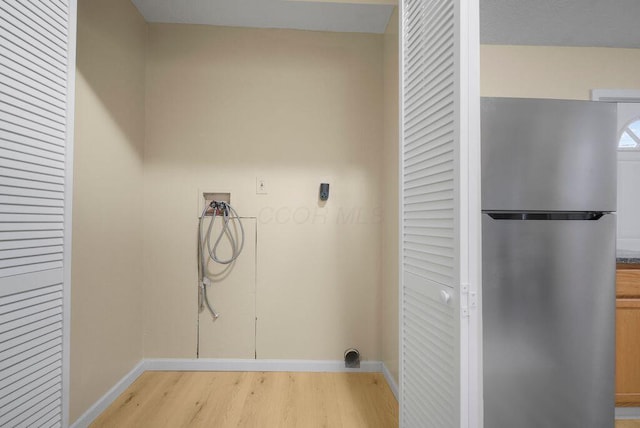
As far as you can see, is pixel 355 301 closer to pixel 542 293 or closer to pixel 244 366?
pixel 244 366

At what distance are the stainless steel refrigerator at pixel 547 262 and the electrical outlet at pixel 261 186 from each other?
1.69 m

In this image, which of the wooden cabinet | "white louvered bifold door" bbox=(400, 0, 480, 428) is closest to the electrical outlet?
"white louvered bifold door" bbox=(400, 0, 480, 428)

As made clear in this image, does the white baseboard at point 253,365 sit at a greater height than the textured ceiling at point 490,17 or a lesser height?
lesser

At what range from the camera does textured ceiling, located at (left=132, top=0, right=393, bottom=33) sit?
7.85ft

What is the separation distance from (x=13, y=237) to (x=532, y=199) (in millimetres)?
1780

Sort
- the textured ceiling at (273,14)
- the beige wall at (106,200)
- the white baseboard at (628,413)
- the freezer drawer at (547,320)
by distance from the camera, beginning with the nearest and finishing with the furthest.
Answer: the freezer drawer at (547,320) → the beige wall at (106,200) → the white baseboard at (628,413) → the textured ceiling at (273,14)

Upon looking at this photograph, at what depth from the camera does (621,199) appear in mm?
2496

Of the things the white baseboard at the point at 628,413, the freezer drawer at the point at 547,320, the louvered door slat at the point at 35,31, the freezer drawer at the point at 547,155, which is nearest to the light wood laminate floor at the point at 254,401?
the freezer drawer at the point at 547,320

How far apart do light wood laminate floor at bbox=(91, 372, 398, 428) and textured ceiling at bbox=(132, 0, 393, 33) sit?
2.55 m

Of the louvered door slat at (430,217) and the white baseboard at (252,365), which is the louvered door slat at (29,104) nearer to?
the louvered door slat at (430,217)

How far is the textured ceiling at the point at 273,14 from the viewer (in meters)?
2.39

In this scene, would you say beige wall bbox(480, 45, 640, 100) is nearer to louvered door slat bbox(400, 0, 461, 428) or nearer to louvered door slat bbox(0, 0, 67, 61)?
louvered door slat bbox(400, 0, 461, 428)

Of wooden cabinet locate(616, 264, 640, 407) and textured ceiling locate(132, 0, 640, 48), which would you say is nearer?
wooden cabinet locate(616, 264, 640, 407)

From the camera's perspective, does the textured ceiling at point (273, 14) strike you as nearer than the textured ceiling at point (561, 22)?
No
